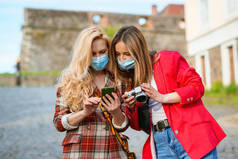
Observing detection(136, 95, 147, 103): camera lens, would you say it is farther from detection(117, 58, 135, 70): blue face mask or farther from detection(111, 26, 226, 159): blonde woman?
detection(117, 58, 135, 70): blue face mask

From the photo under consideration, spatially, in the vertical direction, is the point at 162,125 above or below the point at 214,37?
below

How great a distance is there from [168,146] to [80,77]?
88cm

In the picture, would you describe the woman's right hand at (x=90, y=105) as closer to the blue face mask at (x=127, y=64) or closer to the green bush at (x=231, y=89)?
the blue face mask at (x=127, y=64)

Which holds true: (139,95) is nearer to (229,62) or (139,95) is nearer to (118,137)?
(118,137)

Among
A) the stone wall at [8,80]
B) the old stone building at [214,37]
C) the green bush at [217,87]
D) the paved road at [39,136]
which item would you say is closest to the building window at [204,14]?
the old stone building at [214,37]

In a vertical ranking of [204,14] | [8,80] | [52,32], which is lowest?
[8,80]

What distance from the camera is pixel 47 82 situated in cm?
2323

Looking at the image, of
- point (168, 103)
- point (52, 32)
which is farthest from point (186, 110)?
point (52, 32)

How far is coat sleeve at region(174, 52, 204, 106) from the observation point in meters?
2.12

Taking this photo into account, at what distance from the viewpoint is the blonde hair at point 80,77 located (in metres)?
2.35

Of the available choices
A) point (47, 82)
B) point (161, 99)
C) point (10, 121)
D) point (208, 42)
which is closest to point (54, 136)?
point (10, 121)

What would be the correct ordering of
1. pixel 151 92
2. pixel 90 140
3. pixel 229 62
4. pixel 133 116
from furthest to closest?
pixel 229 62, pixel 133 116, pixel 90 140, pixel 151 92

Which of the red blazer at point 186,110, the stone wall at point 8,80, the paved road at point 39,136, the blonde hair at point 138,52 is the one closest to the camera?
the red blazer at point 186,110

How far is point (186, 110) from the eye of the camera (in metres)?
2.16
